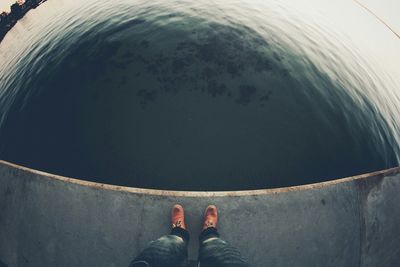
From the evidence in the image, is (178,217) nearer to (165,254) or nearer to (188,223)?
(188,223)

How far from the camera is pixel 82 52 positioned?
6.94 meters

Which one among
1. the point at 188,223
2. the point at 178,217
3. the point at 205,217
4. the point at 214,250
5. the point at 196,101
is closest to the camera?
the point at 214,250

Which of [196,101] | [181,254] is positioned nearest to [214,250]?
[181,254]

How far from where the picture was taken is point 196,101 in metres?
5.60

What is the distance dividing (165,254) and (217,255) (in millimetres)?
606

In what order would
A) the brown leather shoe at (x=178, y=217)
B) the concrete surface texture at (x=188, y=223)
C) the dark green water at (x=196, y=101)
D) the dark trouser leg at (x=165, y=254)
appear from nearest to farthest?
the dark trouser leg at (x=165, y=254)
the brown leather shoe at (x=178, y=217)
the concrete surface texture at (x=188, y=223)
the dark green water at (x=196, y=101)

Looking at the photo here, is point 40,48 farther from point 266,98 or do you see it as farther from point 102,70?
point 266,98

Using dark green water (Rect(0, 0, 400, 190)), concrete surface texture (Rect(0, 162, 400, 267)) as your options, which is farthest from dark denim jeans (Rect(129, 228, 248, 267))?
dark green water (Rect(0, 0, 400, 190))

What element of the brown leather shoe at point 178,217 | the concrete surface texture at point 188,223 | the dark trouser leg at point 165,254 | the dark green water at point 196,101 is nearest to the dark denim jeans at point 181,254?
the dark trouser leg at point 165,254

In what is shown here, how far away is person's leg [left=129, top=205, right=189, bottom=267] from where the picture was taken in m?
2.79

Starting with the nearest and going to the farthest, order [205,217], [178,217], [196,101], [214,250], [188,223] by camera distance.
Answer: [214,250]
[178,217]
[205,217]
[188,223]
[196,101]

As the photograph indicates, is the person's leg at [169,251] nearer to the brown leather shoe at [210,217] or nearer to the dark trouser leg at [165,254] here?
the dark trouser leg at [165,254]

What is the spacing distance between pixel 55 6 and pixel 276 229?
11143mm

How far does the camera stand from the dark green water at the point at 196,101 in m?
4.92
